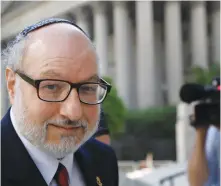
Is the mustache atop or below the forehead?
below

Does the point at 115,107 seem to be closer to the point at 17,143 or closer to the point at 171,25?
the point at 171,25

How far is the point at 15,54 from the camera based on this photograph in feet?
4.17

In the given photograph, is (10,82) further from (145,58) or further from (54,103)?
(145,58)

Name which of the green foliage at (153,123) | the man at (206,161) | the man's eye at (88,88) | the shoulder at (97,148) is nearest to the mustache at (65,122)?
the man's eye at (88,88)

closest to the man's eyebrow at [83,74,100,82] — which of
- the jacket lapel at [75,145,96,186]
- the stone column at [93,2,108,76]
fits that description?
the jacket lapel at [75,145,96,186]

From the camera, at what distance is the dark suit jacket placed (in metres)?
1.20

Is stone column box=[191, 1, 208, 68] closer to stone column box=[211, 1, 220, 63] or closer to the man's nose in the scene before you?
stone column box=[211, 1, 220, 63]

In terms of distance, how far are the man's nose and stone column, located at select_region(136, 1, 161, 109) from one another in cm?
3020

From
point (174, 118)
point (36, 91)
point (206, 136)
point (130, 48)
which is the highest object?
point (130, 48)

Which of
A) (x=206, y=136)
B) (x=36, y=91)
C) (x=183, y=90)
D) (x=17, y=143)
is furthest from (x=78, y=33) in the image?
(x=206, y=136)

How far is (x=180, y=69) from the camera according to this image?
108 feet

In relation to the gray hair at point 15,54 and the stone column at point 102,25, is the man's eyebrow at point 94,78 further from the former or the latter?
the stone column at point 102,25

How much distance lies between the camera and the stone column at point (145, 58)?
1249 inches

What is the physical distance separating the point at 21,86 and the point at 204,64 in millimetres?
32042
